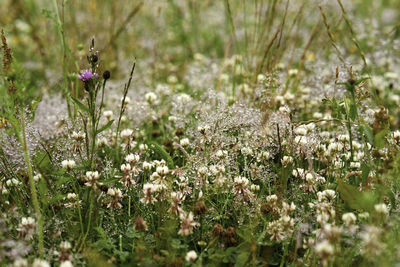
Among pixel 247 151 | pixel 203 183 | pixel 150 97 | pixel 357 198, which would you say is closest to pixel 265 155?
pixel 247 151

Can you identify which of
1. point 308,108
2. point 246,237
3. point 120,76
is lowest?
point 246,237

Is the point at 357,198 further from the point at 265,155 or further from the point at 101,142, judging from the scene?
the point at 101,142

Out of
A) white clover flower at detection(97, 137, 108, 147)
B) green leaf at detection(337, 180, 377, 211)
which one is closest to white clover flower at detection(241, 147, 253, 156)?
green leaf at detection(337, 180, 377, 211)

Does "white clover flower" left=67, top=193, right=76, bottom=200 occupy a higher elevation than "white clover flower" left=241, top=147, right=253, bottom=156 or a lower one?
lower

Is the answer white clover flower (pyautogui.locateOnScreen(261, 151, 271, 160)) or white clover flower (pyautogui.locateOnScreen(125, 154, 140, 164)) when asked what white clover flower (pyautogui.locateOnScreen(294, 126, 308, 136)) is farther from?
white clover flower (pyautogui.locateOnScreen(125, 154, 140, 164))

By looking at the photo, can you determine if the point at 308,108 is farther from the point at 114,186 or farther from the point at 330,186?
the point at 114,186

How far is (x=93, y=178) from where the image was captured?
138 centimetres

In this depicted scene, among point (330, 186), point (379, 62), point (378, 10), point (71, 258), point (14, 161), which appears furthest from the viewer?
point (378, 10)

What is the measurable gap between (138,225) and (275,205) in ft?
1.50

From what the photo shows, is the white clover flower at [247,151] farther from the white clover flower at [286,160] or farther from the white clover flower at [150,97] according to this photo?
the white clover flower at [150,97]

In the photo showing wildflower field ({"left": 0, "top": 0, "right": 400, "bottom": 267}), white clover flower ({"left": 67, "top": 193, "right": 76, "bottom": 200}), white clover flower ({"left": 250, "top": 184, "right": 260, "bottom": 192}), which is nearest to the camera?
wildflower field ({"left": 0, "top": 0, "right": 400, "bottom": 267})

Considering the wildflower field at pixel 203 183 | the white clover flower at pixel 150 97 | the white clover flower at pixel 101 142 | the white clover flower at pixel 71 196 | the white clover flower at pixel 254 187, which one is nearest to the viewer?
the wildflower field at pixel 203 183

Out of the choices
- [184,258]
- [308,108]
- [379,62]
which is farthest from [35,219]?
[379,62]

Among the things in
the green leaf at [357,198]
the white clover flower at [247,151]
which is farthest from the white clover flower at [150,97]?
the green leaf at [357,198]
